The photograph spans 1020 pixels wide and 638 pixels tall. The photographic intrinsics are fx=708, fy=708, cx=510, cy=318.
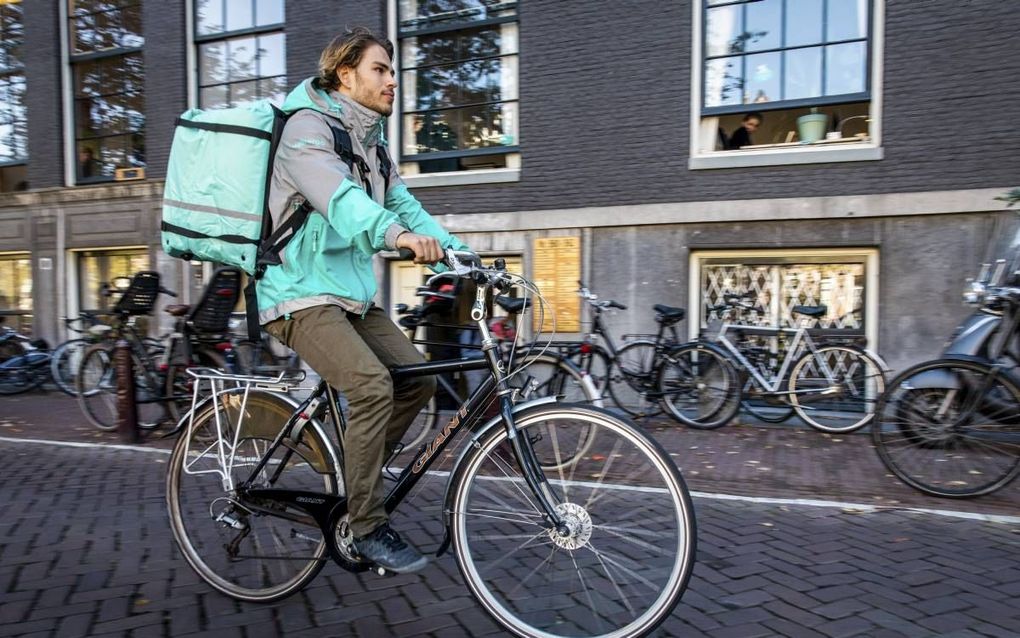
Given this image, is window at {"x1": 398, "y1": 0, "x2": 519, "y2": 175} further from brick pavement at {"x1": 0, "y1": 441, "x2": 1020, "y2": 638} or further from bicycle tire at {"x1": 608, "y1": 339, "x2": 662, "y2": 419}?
brick pavement at {"x1": 0, "y1": 441, "x2": 1020, "y2": 638}

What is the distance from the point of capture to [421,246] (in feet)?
7.30

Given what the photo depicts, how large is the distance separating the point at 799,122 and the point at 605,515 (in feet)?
22.2

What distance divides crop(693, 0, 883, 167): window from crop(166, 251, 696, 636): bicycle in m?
6.27

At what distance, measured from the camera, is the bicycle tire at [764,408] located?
22.1 ft

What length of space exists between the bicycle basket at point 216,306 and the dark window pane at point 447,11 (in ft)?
16.0

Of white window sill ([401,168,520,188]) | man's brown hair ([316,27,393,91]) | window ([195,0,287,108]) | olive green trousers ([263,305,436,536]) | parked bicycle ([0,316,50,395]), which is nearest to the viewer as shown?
olive green trousers ([263,305,436,536])

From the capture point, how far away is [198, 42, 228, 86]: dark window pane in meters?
10.4

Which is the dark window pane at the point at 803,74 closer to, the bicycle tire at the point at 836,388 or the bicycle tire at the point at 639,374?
the bicycle tire at the point at 836,388

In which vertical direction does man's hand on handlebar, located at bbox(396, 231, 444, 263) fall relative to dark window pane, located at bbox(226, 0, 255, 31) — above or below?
below

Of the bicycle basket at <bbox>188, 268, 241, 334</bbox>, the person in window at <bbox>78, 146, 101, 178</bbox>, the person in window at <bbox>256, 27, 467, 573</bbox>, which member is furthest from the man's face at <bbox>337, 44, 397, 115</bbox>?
the person in window at <bbox>78, 146, 101, 178</bbox>

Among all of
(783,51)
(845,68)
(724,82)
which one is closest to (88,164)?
(724,82)

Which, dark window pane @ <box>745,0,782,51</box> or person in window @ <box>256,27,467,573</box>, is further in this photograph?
dark window pane @ <box>745,0,782,51</box>

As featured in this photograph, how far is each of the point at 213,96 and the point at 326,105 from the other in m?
9.18

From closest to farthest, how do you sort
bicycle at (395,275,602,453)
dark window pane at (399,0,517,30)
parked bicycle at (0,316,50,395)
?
bicycle at (395,275,602,453) → dark window pane at (399,0,517,30) → parked bicycle at (0,316,50,395)
